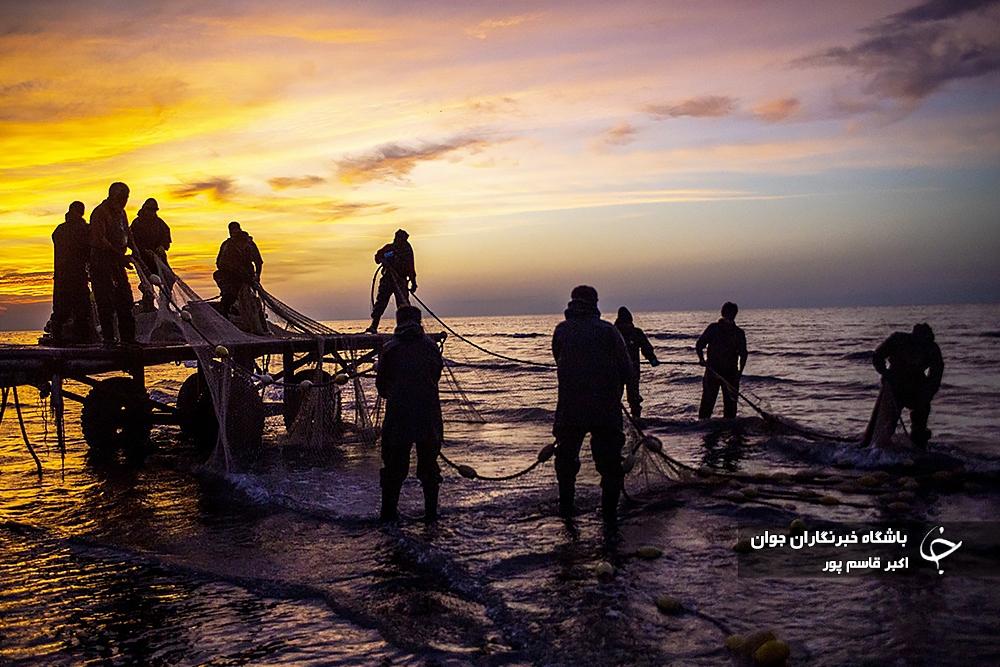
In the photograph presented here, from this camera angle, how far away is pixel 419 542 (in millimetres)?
7031

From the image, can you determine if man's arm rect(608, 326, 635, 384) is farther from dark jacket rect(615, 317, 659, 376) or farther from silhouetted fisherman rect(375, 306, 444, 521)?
dark jacket rect(615, 317, 659, 376)

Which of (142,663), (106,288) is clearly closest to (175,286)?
(106,288)

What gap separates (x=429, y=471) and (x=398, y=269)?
26.0 ft

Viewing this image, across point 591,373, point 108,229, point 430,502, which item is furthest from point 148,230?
point 591,373

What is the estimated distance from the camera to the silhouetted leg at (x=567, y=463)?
734 centimetres

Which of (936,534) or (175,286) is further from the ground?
(175,286)

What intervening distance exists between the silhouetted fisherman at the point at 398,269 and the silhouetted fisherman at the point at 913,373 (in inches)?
326

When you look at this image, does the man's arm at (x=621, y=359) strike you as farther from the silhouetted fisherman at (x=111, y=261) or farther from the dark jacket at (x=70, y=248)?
the dark jacket at (x=70, y=248)

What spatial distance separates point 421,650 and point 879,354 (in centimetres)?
746

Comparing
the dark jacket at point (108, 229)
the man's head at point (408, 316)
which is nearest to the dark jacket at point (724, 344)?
the man's head at point (408, 316)

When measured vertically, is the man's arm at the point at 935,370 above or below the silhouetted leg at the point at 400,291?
below

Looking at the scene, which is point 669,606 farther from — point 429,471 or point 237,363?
point 237,363

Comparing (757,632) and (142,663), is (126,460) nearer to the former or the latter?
(142,663)

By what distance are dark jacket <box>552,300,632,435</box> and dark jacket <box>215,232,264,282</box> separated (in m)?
8.46
